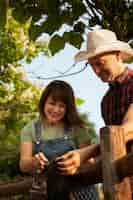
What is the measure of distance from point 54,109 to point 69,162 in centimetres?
59

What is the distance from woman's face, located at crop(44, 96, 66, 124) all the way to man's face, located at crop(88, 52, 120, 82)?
0.38 m

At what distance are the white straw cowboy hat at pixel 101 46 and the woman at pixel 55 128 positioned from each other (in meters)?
0.24

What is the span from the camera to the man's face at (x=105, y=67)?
243 cm

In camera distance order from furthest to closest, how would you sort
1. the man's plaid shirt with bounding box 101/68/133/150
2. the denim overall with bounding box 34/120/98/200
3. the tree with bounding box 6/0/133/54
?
the tree with bounding box 6/0/133/54, the denim overall with bounding box 34/120/98/200, the man's plaid shirt with bounding box 101/68/133/150

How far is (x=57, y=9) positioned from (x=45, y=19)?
91mm

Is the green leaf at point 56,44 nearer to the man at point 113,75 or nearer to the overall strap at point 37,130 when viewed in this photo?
the overall strap at point 37,130

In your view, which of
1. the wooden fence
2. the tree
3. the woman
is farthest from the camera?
the tree

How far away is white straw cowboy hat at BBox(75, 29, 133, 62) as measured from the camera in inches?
97.6

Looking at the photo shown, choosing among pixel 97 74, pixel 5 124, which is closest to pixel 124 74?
pixel 97 74

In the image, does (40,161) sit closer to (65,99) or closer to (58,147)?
(58,147)

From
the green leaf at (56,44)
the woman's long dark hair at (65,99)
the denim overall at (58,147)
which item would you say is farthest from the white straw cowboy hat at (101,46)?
the green leaf at (56,44)

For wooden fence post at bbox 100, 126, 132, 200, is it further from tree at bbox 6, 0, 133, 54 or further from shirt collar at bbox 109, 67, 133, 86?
tree at bbox 6, 0, 133, 54

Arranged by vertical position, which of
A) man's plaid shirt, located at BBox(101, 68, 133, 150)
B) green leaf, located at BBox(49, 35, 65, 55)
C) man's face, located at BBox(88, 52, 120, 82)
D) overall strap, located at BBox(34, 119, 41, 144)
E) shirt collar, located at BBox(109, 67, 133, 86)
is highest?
green leaf, located at BBox(49, 35, 65, 55)

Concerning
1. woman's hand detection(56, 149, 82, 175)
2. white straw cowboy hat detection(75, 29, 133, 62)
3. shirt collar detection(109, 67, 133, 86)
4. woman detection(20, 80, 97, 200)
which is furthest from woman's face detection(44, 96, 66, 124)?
woman's hand detection(56, 149, 82, 175)
